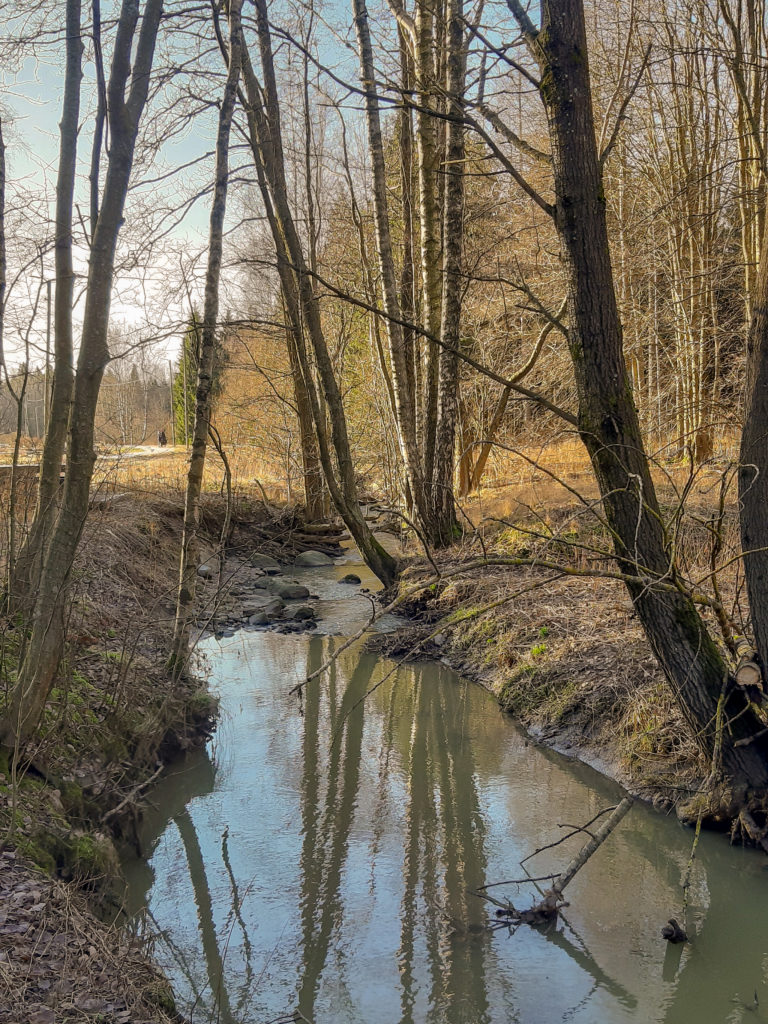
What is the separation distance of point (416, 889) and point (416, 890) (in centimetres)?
1

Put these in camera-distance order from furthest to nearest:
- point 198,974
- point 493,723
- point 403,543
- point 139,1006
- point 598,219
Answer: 1. point 403,543
2. point 493,723
3. point 598,219
4. point 198,974
5. point 139,1006

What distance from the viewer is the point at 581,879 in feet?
17.4

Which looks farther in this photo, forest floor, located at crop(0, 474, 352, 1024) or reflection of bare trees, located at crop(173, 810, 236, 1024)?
reflection of bare trees, located at crop(173, 810, 236, 1024)

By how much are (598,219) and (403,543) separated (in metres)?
10.1

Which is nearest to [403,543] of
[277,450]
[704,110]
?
[277,450]

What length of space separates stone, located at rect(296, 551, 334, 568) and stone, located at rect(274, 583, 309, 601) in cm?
250

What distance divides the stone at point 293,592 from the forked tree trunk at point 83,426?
831 cm

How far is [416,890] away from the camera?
5.20 meters

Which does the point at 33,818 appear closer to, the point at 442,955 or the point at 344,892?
the point at 344,892

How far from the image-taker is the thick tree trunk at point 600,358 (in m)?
4.67

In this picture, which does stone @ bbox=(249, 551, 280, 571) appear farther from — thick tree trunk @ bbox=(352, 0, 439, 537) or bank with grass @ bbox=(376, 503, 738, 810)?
bank with grass @ bbox=(376, 503, 738, 810)

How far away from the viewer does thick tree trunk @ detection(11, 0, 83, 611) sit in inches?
241

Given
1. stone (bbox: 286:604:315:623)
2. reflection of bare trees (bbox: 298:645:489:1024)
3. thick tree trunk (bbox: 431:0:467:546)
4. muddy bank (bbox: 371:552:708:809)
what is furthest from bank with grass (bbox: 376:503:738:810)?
stone (bbox: 286:604:315:623)

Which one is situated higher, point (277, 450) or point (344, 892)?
point (277, 450)
